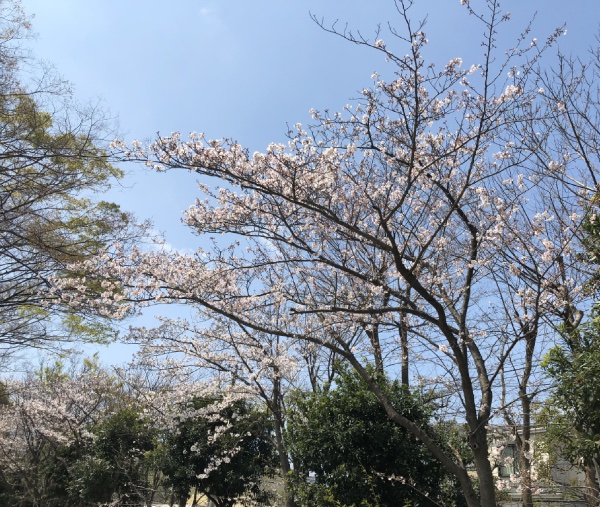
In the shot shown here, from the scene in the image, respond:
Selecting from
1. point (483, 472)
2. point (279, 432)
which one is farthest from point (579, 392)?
point (279, 432)

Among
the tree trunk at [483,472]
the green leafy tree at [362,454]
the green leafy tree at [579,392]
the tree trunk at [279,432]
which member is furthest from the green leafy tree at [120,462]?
the green leafy tree at [579,392]

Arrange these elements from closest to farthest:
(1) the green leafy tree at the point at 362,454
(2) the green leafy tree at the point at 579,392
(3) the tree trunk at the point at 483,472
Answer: (2) the green leafy tree at the point at 579,392 → (3) the tree trunk at the point at 483,472 → (1) the green leafy tree at the point at 362,454

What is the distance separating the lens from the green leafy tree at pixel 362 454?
565 cm

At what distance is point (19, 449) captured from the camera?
48.4 feet

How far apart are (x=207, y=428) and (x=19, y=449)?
9199 mm

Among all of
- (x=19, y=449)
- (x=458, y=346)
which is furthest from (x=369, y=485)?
(x=19, y=449)

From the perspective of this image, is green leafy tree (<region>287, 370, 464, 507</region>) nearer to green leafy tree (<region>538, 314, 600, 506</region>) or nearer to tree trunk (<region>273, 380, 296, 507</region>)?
tree trunk (<region>273, 380, 296, 507</region>)

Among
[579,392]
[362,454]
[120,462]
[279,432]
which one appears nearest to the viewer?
[579,392]

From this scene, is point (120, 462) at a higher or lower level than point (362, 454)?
lower

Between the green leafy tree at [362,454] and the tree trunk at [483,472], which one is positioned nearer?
the tree trunk at [483,472]

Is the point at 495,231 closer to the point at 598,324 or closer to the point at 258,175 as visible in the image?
the point at 598,324

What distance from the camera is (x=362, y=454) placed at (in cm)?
588

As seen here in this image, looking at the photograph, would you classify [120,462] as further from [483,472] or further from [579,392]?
[579,392]

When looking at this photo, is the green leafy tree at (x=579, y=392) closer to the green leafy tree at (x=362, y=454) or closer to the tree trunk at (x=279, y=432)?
the green leafy tree at (x=362, y=454)
